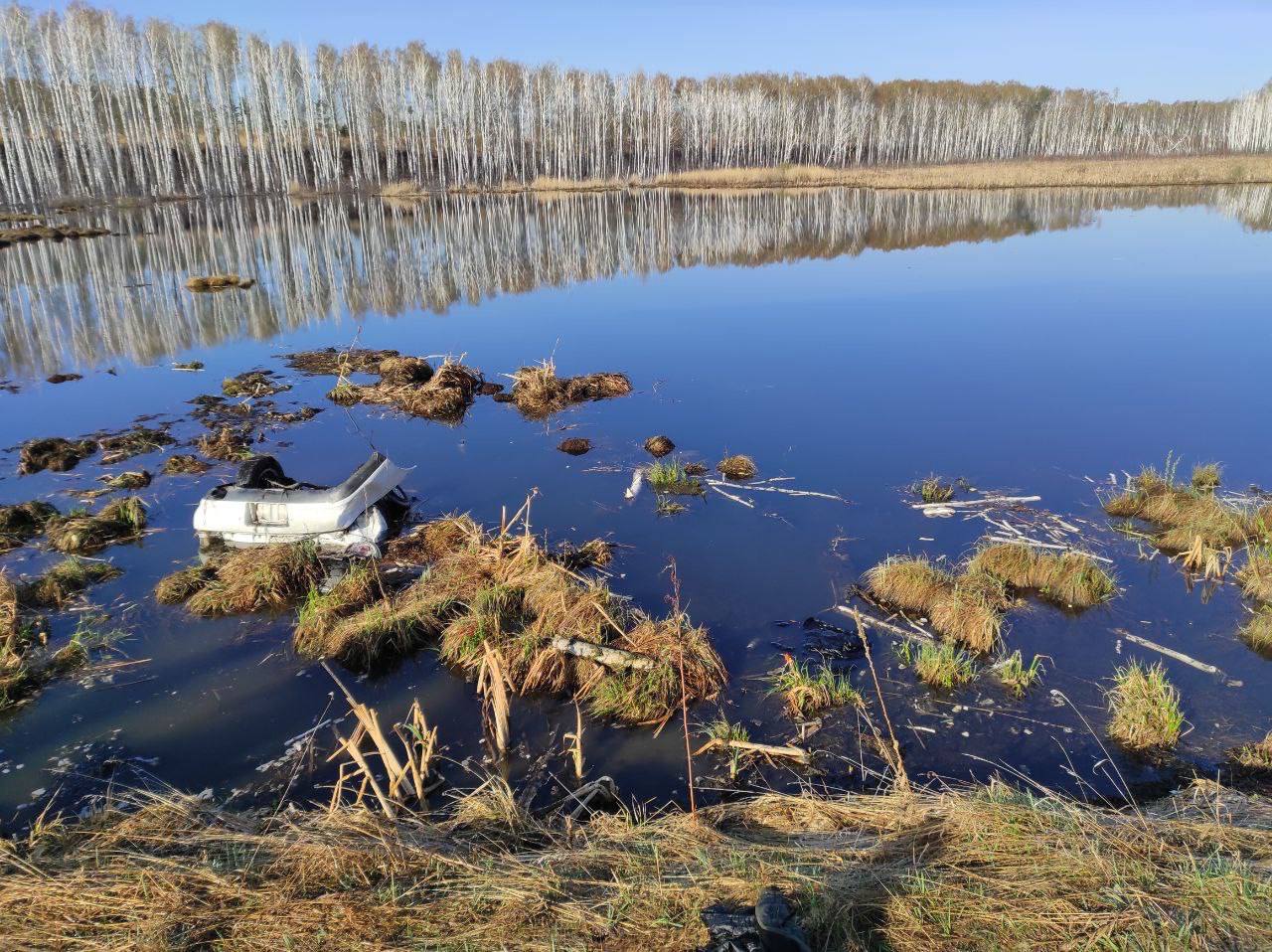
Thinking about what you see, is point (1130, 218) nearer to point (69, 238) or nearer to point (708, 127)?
point (708, 127)

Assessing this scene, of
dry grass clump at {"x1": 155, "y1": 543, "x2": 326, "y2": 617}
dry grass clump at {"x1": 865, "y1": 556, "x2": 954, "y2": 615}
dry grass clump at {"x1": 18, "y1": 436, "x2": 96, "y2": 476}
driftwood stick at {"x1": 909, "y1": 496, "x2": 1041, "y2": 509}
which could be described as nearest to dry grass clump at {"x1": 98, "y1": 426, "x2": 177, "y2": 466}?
dry grass clump at {"x1": 18, "y1": 436, "x2": 96, "y2": 476}

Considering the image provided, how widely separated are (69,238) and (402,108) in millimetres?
39106

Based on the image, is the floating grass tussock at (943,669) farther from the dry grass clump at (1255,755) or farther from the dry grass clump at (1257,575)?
the dry grass clump at (1257,575)

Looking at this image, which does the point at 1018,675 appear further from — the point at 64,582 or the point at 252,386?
the point at 252,386

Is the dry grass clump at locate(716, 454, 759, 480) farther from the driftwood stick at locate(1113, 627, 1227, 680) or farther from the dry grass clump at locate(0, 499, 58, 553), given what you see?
the dry grass clump at locate(0, 499, 58, 553)

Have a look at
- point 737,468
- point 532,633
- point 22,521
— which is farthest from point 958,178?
point 22,521

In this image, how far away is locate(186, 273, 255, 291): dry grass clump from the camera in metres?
24.8

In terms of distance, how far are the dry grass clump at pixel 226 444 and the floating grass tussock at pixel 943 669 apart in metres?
10.4

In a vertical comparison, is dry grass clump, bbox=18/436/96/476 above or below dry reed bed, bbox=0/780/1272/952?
below

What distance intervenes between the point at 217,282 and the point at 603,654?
24.2 metres

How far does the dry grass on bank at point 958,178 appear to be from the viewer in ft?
178

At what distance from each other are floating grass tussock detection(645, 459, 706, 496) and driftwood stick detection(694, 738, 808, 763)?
5400 mm

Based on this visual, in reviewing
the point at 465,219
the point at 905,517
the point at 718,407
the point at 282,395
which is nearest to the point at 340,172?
the point at 465,219

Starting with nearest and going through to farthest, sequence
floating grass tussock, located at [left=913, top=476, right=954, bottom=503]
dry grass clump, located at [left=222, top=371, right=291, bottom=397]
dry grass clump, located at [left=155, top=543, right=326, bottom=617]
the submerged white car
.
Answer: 1. dry grass clump, located at [left=155, top=543, right=326, bottom=617]
2. the submerged white car
3. floating grass tussock, located at [left=913, top=476, right=954, bottom=503]
4. dry grass clump, located at [left=222, top=371, right=291, bottom=397]
